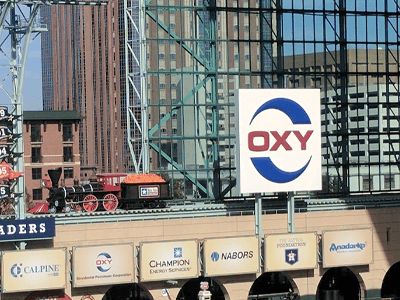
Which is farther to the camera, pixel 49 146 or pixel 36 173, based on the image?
pixel 49 146

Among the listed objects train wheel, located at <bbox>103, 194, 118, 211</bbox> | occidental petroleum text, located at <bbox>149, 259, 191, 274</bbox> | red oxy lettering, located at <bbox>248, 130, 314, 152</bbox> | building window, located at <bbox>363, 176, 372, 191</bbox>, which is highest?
red oxy lettering, located at <bbox>248, 130, 314, 152</bbox>

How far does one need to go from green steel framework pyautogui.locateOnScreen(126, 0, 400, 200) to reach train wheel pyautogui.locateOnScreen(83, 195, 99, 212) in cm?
958

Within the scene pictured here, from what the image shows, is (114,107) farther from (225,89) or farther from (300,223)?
(300,223)

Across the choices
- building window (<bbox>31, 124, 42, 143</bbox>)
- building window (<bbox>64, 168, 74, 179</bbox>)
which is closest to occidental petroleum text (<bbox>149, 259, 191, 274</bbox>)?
building window (<bbox>64, 168, 74, 179</bbox>)

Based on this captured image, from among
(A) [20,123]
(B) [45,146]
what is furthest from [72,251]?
(B) [45,146]

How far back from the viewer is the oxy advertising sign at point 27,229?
6131 centimetres

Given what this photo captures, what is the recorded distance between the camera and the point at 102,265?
63.4m

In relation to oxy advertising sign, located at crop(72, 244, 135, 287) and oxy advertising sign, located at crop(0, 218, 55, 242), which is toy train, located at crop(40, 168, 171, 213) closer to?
oxy advertising sign, located at crop(72, 244, 135, 287)

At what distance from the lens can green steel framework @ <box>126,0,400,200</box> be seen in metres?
84.9

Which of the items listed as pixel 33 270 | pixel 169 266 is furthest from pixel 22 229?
pixel 169 266

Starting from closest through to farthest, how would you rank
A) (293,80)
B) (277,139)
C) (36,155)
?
1. (277,139)
2. (293,80)
3. (36,155)

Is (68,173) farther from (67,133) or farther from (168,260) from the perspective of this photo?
(168,260)

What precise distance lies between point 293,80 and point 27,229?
34627 millimetres

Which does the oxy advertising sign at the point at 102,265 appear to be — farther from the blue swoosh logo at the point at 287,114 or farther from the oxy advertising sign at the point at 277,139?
the blue swoosh logo at the point at 287,114
